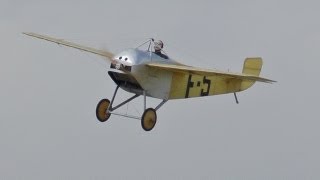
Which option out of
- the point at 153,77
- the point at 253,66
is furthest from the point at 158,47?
the point at 253,66

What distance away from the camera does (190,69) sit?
3881cm

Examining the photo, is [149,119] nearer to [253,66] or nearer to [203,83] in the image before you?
[203,83]

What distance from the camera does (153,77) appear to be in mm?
39094

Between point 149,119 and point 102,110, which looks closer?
point 149,119

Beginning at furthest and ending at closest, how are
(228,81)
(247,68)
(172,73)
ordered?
1. (247,68)
2. (228,81)
3. (172,73)

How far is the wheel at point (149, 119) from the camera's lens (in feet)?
126

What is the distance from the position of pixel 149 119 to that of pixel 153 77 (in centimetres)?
160

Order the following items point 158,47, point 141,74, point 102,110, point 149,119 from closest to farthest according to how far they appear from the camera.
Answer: point 141,74 → point 149,119 → point 158,47 → point 102,110

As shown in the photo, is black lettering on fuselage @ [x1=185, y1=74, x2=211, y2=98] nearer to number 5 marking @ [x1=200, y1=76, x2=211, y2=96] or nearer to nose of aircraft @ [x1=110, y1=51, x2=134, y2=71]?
number 5 marking @ [x1=200, y1=76, x2=211, y2=96]

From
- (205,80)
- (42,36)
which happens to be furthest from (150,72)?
(42,36)

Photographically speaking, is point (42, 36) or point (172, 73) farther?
point (42, 36)

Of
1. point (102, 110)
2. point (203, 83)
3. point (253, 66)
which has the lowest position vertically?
point (102, 110)

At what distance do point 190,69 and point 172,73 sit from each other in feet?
4.83

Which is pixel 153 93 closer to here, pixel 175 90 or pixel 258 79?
pixel 175 90
